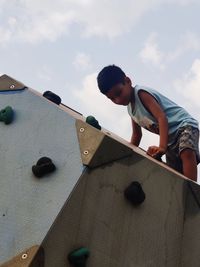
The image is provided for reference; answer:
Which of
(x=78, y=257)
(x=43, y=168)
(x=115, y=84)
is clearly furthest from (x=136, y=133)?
(x=78, y=257)

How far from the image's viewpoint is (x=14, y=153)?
2.93 metres

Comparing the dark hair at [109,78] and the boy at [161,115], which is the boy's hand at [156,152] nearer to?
the boy at [161,115]

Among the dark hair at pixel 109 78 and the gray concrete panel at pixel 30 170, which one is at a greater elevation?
the dark hair at pixel 109 78

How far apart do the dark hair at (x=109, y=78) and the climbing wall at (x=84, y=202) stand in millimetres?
806

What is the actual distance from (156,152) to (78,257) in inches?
48.2

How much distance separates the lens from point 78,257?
2420 millimetres

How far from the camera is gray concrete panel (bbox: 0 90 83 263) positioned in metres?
2.47

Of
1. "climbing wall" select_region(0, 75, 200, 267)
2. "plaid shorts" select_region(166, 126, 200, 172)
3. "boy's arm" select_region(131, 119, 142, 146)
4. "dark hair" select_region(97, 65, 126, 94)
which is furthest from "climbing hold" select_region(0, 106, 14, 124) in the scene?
"boy's arm" select_region(131, 119, 142, 146)

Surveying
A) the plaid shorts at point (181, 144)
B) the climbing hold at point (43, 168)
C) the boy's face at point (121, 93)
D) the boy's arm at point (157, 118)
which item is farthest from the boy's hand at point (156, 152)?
the climbing hold at point (43, 168)

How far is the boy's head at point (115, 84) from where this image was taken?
384 cm

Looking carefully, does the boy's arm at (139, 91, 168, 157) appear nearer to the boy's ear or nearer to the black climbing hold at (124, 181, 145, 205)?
the boy's ear

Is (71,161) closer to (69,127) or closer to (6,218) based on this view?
(69,127)

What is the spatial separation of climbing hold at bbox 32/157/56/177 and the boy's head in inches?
51.3

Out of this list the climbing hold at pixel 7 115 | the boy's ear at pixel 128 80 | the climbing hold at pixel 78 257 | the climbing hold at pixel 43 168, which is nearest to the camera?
the climbing hold at pixel 78 257
